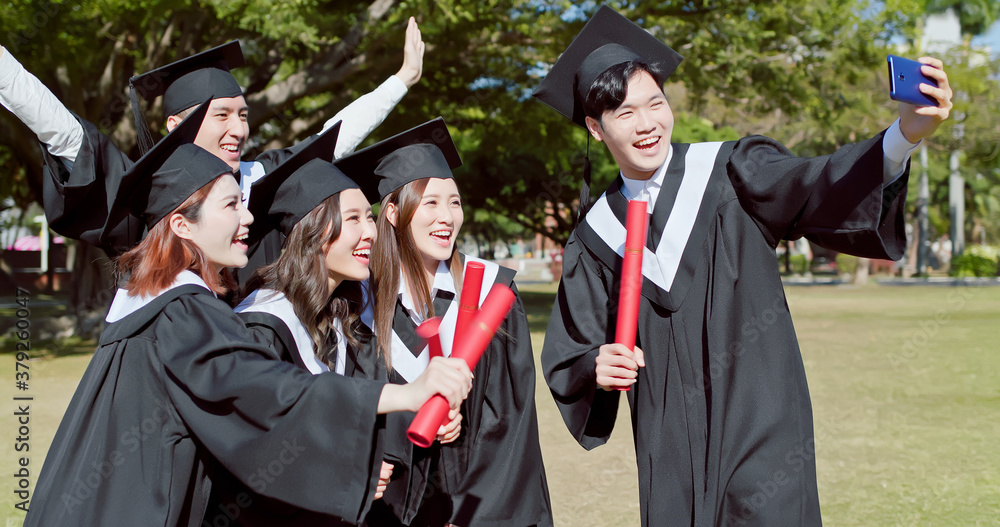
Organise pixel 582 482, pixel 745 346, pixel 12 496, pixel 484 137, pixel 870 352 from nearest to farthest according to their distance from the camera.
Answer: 1. pixel 745 346
2. pixel 12 496
3. pixel 582 482
4. pixel 870 352
5. pixel 484 137

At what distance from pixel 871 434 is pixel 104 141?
6509 millimetres

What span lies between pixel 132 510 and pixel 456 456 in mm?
1301

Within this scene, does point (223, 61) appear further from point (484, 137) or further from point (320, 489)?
point (484, 137)

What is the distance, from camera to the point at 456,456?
3.27 m

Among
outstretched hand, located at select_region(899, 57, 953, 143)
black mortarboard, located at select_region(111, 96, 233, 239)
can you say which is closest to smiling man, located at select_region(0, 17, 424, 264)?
black mortarboard, located at select_region(111, 96, 233, 239)

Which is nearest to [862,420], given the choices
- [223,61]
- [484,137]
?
[223,61]

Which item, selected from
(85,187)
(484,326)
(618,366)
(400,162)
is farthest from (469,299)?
(85,187)

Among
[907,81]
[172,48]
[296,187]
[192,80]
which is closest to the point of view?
[907,81]

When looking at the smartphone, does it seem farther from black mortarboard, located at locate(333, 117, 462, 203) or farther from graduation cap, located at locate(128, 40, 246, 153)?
graduation cap, located at locate(128, 40, 246, 153)

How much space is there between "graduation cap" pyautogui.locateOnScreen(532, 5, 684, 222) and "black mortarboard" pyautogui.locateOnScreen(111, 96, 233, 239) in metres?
1.13

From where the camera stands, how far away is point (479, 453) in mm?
3242

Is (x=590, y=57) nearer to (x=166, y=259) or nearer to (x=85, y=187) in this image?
(x=166, y=259)

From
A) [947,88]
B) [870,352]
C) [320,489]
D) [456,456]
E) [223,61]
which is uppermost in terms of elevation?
[223,61]

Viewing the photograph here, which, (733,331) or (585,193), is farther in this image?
(585,193)
